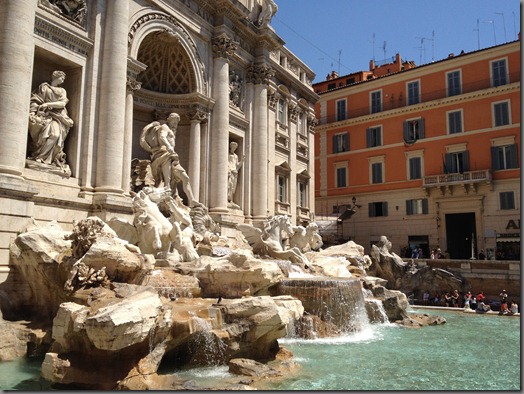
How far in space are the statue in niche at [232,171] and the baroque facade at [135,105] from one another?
27 centimetres

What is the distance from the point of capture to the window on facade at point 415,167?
97.0 ft

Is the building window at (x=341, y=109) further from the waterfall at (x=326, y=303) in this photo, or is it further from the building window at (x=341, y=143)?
the waterfall at (x=326, y=303)

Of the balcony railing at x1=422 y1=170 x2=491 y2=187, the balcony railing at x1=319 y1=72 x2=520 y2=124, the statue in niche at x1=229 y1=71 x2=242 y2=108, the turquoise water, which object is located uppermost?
the balcony railing at x1=319 y1=72 x2=520 y2=124

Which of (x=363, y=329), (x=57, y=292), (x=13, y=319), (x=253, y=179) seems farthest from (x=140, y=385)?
(x=253, y=179)

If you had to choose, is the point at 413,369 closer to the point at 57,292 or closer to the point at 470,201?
the point at 57,292

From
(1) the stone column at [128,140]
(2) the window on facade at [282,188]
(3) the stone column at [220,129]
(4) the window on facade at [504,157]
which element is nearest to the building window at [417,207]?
(4) the window on facade at [504,157]

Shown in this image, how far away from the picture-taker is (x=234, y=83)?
20.7m

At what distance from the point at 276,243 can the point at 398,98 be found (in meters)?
19.1

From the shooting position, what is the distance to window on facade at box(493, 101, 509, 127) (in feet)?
87.4

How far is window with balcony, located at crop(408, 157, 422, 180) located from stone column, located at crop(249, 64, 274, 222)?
12.3m

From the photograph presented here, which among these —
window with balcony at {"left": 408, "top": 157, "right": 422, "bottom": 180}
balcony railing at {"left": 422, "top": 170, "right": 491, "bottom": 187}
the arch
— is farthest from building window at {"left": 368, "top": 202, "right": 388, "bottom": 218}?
the arch

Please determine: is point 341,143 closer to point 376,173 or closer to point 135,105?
point 376,173

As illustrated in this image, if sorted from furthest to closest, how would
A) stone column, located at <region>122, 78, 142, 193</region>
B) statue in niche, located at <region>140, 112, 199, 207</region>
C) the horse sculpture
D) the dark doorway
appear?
the dark doorway, statue in niche, located at <region>140, 112, 199, 207</region>, the horse sculpture, stone column, located at <region>122, 78, 142, 193</region>

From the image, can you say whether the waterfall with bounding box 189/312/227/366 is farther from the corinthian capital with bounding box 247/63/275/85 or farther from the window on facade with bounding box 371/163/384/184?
the window on facade with bounding box 371/163/384/184
